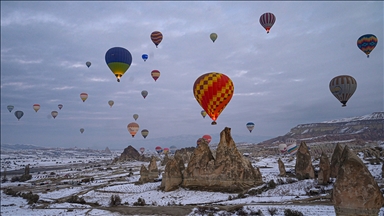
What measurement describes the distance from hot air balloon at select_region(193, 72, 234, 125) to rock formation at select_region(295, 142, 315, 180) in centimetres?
1009

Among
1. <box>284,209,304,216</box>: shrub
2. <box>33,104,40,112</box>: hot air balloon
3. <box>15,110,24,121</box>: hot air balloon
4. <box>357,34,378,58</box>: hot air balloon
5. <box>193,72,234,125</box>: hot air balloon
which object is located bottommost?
<box>284,209,304,216</box>: shrub

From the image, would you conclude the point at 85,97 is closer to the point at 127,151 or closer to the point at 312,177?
the point at 312,177

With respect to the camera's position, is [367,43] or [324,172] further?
[367,43]

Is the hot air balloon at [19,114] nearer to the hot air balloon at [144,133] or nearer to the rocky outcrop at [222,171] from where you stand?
the hot air balloon at [144,133]

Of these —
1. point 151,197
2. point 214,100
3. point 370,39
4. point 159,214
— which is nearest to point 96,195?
point 151,197

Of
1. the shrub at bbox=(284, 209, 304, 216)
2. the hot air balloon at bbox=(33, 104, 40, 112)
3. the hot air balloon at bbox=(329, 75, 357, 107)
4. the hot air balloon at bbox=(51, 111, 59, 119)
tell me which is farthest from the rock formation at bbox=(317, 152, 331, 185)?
the hot air balloon at bbox=(51, 111, 59, 119)

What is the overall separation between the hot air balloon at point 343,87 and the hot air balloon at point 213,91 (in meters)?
10.4

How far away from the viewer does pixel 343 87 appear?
2670cm

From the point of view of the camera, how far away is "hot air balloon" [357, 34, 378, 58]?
29641mm

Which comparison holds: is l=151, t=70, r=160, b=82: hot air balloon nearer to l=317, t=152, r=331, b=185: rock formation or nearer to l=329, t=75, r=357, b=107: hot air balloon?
l=329, t=75, r=357, b=107: hot air balloon

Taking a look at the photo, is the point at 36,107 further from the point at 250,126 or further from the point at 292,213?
the point at 292,213

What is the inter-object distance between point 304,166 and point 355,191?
21354 mm

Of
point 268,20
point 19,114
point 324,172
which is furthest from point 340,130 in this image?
point 19,114

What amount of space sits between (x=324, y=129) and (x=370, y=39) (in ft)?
370
